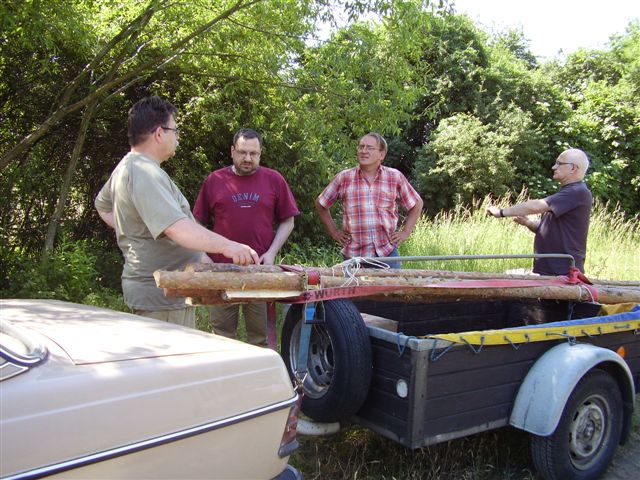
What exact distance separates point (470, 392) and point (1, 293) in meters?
5.24

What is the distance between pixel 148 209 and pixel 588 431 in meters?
2.85

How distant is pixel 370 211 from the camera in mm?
5113

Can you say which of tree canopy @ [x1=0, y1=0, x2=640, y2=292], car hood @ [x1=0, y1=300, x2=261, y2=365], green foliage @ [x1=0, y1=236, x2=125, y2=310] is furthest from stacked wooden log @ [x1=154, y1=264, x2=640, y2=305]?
green foliage @ [x1=0, y1=236, x2=125, y2=310]

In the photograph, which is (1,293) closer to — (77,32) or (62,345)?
(77,32)

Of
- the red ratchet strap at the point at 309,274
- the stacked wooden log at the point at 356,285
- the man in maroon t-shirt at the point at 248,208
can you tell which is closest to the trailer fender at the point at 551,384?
the stacked wooden log at the point at 356,285

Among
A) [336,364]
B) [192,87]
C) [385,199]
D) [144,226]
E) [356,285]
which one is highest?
[192,87]

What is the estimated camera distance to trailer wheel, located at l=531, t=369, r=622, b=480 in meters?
3.21

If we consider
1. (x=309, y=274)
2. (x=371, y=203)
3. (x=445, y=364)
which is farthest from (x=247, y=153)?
(x=445, y=364)

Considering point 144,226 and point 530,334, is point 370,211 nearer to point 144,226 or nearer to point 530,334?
point 530,334

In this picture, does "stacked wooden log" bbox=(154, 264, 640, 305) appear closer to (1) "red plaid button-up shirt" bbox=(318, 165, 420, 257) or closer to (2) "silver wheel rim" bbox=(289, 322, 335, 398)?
(2) "silver wheel rim" bbox=(289, 322, 335, 398)

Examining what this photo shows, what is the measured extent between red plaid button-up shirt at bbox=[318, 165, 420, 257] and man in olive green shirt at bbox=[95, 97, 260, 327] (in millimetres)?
2112

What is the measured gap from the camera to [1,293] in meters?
6.15

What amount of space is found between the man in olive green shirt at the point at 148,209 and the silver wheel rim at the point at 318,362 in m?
0.69

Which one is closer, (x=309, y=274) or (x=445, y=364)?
(x=445, y=364)
